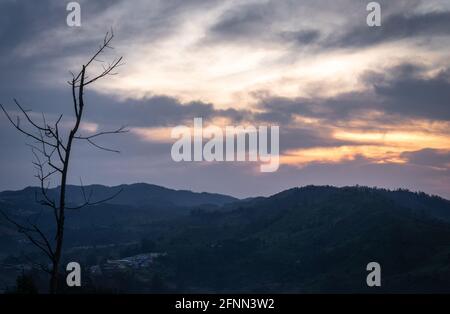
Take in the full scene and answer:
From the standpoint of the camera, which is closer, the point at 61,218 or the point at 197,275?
the point at 61,218

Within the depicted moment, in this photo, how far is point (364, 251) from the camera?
19362 centimetres

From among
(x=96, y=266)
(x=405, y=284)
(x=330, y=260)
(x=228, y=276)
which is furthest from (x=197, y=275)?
(x=405, y=284)

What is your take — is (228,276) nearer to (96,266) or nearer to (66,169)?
(96,266)

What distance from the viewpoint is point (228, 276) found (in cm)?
19825

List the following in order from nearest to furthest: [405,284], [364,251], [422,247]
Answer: [405,284]
[422,247]
[364,251]
